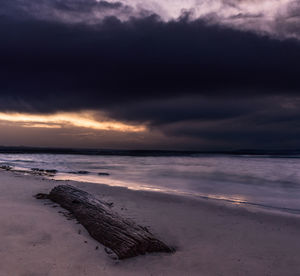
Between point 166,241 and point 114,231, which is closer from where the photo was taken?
point 114,231

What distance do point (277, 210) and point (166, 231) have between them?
504 cm

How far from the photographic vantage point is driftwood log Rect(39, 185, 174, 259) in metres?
4.53

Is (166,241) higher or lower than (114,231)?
lower

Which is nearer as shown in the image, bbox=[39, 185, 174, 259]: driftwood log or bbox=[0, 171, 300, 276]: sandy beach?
bbox=[0, 171, 300, 276]: sandy beach

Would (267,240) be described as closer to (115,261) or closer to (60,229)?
(115,261)

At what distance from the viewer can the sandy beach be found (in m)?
3.96

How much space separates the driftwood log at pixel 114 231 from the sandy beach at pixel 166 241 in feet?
0.53

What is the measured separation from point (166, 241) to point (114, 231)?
1150mm

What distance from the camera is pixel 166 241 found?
17.4 ft

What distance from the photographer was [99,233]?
16.8ft

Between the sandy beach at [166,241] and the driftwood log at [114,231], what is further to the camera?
the driftwood log at [114,231]

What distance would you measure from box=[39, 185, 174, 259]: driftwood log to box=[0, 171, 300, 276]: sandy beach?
16 cm

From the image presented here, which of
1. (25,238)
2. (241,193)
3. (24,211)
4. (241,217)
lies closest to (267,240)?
(241,217)

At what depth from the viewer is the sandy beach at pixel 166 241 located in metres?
3.96
